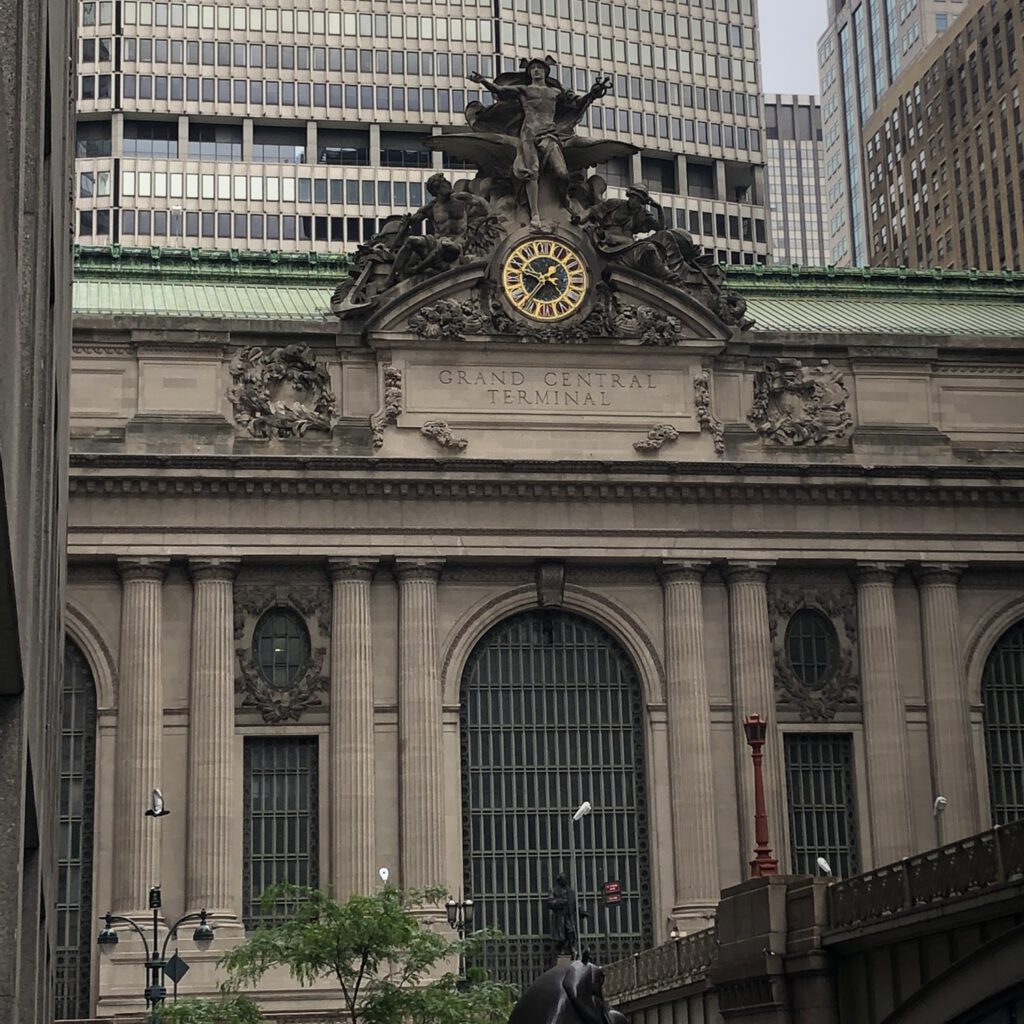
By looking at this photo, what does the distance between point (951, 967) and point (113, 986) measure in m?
32.8

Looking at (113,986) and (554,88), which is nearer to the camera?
(113,986)

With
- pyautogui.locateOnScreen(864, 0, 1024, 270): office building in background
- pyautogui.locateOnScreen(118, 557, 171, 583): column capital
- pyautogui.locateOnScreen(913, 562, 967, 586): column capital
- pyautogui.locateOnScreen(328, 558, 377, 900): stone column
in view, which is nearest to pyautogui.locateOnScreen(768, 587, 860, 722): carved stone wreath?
pyautogui.locateOnScreen(913, 562, 967, 586): column capital

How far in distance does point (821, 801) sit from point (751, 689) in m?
4.17

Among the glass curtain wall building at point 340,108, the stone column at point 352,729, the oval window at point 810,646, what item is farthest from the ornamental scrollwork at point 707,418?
the glass curtain wall building at point 340,108

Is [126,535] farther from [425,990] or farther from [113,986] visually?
[425,990]

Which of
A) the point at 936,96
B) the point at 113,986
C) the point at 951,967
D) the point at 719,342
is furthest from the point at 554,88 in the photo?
the point at 936,96

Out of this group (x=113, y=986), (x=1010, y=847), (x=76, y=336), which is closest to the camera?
(x=1010, y=847)

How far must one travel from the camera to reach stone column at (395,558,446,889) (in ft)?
222

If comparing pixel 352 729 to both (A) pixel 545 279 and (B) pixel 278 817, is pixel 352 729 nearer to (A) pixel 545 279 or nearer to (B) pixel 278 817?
(B) pixel 278 817

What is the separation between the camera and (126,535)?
2712 inches

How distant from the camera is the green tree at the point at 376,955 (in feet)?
184

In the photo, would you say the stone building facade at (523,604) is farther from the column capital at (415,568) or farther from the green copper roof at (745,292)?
the green copper roof at (745,292)

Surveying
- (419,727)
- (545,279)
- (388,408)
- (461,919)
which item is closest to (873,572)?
(545,279)

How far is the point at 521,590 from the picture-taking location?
234 ft
